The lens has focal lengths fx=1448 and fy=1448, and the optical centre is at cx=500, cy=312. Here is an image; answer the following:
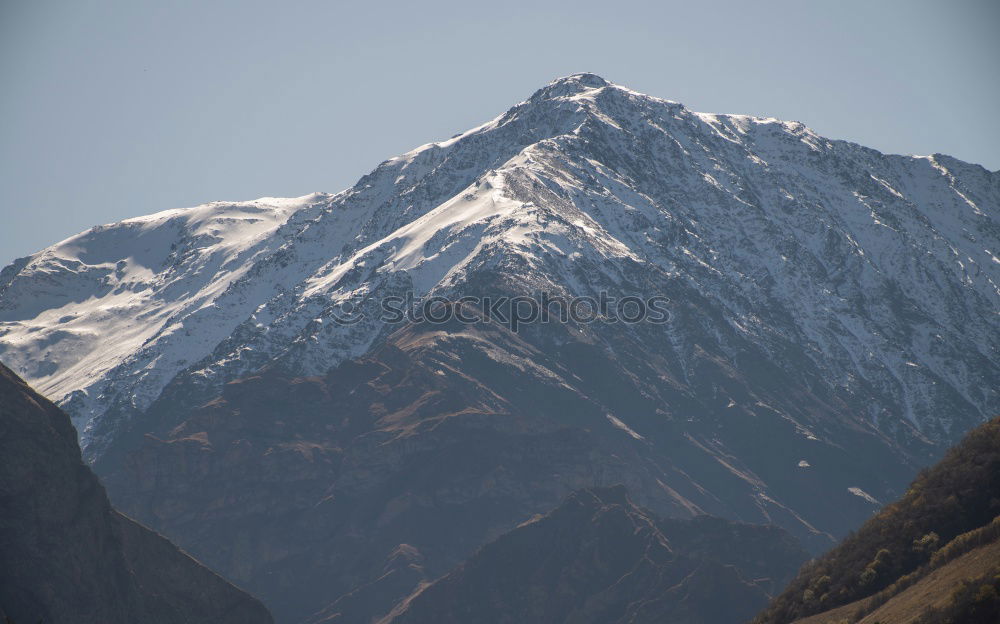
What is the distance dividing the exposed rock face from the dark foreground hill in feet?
245

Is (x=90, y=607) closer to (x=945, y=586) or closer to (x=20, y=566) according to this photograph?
(x=20, y=566)

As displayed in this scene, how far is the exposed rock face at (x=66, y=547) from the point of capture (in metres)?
155

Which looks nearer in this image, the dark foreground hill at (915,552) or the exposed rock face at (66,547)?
the dark foreground hill at (915,552)

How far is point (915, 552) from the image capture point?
132 m

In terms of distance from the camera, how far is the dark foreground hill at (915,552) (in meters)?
118

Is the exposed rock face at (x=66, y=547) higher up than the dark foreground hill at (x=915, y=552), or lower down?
higher up

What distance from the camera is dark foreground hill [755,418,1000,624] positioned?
11750 centimetres

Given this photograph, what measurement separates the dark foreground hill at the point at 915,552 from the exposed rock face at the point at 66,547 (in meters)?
74.8

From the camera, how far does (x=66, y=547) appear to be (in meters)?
163

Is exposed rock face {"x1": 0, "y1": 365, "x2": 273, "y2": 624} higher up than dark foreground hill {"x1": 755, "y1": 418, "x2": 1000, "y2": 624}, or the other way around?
exposed rock face {"x1": 0, "y1": 365, "x2": 273, "y2": 624}

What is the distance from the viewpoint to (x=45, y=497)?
161625mm

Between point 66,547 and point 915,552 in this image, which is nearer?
point 915,552

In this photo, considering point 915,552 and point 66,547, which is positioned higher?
point 66,547

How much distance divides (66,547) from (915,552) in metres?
92.0
